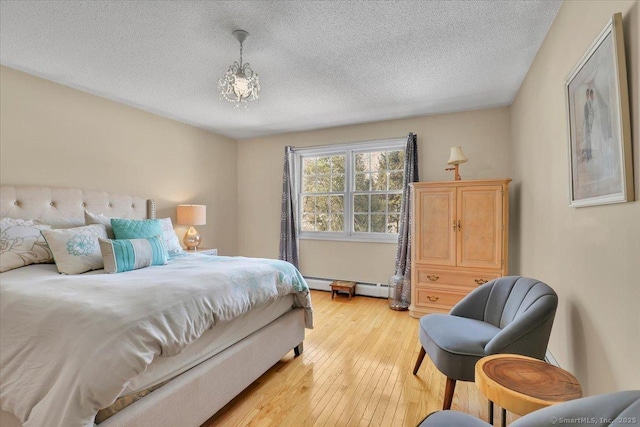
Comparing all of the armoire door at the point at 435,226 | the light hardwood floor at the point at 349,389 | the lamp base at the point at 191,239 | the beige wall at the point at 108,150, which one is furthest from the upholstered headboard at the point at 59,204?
the armoire door at the point at 435,226

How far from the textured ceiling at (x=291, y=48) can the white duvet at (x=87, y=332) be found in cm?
170

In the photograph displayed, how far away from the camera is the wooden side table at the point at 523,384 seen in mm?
1139

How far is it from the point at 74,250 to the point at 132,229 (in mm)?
512

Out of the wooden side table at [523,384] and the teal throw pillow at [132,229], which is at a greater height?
the teal throw pillow at [132,229]

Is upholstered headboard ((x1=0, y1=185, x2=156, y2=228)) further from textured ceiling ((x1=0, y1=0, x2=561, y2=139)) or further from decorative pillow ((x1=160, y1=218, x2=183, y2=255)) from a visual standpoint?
textured ceiling ((x1=0, y1=0, x2=561, y2=139))

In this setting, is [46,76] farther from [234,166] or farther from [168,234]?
[234,166]

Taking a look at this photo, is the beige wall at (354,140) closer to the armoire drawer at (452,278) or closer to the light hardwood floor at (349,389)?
the armoire drawer at (452,278)

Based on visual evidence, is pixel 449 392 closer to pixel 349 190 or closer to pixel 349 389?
pixel 349 389

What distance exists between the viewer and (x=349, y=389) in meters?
2.10

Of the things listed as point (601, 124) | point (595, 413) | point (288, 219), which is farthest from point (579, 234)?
point (288, 219)

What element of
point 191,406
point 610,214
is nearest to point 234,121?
point 191,406

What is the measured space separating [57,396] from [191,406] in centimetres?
61

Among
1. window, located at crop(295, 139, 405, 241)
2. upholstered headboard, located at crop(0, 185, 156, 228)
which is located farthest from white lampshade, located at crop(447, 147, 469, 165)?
upholstered headboard, located at crop(0, 185, 156, 228)

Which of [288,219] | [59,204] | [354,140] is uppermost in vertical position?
[354,140]
